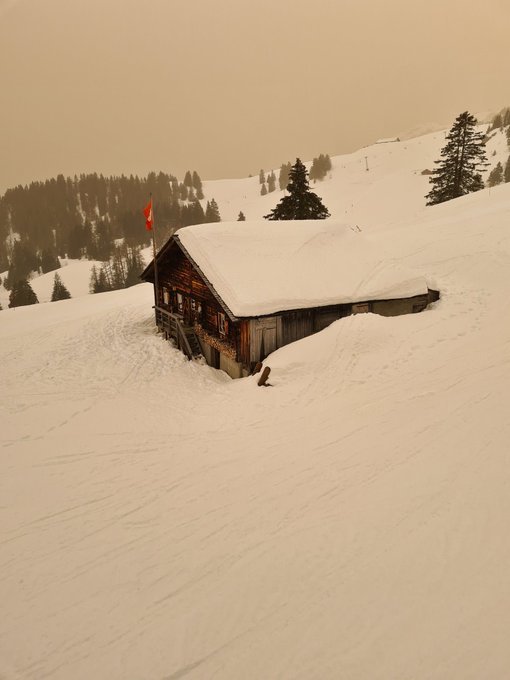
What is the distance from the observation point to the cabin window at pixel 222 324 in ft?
53.3

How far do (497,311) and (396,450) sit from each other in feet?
30.0

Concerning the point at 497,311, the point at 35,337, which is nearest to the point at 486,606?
the point at 497,311

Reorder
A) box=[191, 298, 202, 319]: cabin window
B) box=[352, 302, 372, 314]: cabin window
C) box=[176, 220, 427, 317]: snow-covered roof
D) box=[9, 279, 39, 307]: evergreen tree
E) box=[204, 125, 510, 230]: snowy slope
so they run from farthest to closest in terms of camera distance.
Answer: box=[204, 125, 510, 230]: snowy slope → box=[9, 279, 39, 307]: evergreen tree → box=[191, 298, 202, 319]: cabin window → box=[352, 302, 372, 314]: cabin window → box=[176, 220, 427, 317]: snow-covered roof

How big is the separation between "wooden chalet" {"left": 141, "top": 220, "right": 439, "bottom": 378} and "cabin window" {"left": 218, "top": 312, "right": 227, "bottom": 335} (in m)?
0.05

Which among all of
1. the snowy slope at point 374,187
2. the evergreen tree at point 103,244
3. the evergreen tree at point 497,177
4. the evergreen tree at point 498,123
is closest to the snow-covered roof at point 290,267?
the snowy slope at point 374,187

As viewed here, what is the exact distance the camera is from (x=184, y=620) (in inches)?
230

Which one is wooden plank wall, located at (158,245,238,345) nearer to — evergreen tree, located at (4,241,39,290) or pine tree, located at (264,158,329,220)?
pine tree, located at (264,158,329,220)

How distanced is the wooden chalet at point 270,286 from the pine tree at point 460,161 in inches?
1085

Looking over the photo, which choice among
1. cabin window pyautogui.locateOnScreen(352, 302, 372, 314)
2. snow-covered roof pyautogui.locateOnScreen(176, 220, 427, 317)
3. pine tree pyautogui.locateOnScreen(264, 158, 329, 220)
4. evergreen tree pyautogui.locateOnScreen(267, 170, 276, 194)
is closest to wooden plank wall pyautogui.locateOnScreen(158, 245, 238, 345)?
snow-covered roof pyautogui.locateOnScreen(176, 220, 427, 317)

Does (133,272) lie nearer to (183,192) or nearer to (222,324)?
(222,324)

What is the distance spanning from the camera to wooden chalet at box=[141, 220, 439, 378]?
14.5 metres

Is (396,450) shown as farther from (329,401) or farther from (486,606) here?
(486,606)

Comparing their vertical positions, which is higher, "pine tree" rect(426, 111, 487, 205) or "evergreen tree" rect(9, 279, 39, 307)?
"pine tree" rect(426, 111, 487, 205)

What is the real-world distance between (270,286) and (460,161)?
35532mm
